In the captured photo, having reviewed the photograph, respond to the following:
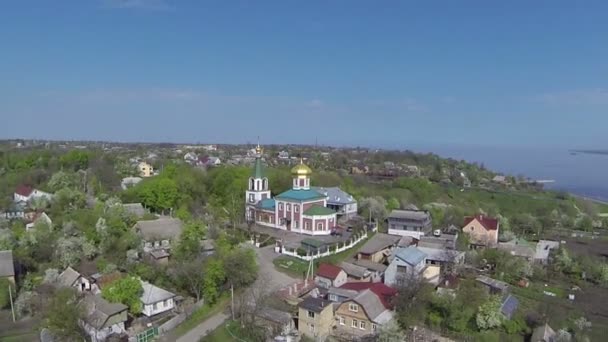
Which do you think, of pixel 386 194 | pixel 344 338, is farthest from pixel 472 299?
pixel 386 194

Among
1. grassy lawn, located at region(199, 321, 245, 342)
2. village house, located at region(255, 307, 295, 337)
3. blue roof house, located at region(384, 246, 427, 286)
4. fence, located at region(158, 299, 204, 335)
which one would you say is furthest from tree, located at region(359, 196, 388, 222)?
fence, located at region(158, 299, 204, 335)

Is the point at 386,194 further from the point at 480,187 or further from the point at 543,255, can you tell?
the point at 480,187

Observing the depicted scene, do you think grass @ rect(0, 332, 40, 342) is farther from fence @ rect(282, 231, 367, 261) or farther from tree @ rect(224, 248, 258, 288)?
fence @ rect(282, 231, 367, 261)

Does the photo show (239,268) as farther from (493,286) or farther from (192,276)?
(493,286)

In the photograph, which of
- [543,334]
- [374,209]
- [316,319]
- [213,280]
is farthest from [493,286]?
[213,280]

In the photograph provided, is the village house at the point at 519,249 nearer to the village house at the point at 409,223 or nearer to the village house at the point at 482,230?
the village house at the point at 482,230
